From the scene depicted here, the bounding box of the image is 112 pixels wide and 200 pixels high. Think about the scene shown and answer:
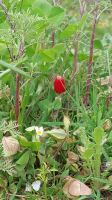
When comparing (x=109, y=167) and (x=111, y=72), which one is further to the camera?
(x=111, y=72)

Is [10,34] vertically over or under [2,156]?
over

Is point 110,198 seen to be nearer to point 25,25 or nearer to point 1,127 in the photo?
point 1,127

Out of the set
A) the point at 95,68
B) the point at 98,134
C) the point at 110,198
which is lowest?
the point at 110,198

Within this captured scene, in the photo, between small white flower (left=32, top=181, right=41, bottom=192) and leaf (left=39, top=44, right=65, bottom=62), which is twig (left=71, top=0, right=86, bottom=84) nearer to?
leaf (left=39, top=44, right=65, bottom=62)

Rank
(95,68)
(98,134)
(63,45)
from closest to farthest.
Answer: (98,134) < (63,45) < (95,68)

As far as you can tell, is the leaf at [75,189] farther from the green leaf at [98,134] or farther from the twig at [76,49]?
the twig at [76,49]

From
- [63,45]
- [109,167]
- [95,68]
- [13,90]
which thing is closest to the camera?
[109,167]

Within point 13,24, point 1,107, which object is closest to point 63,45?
point 13,24
